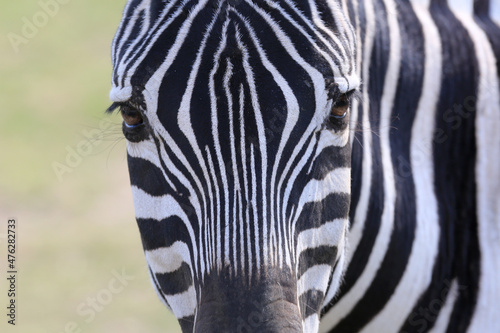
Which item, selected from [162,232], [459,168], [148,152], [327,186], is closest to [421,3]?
[459,168]

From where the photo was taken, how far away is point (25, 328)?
29.3 ft

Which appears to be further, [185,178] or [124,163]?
[124,163]

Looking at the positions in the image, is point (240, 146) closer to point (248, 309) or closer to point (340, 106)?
Result: point (340, 106)

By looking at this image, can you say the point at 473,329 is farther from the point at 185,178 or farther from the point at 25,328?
the point at 25,328

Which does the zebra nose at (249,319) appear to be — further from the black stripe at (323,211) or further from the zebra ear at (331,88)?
the zebra ear at (331,88)

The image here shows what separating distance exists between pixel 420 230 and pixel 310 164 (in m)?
1.08

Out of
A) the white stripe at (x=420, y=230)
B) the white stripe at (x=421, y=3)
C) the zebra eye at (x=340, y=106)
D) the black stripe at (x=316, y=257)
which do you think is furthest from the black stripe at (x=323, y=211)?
the white stripe at (x=421, y=3)

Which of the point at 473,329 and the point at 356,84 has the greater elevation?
the point at 356,84

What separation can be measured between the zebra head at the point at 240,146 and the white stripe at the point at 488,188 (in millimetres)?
1073

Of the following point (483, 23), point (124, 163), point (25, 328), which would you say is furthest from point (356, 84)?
point (124, 163)

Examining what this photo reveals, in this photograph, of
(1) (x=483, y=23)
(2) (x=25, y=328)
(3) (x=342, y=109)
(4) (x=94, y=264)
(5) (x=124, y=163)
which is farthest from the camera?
(5) (x=124, y=163)

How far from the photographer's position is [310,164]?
2672mm

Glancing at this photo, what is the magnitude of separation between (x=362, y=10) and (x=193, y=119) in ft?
4.73

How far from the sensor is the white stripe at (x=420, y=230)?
346 centimetres
